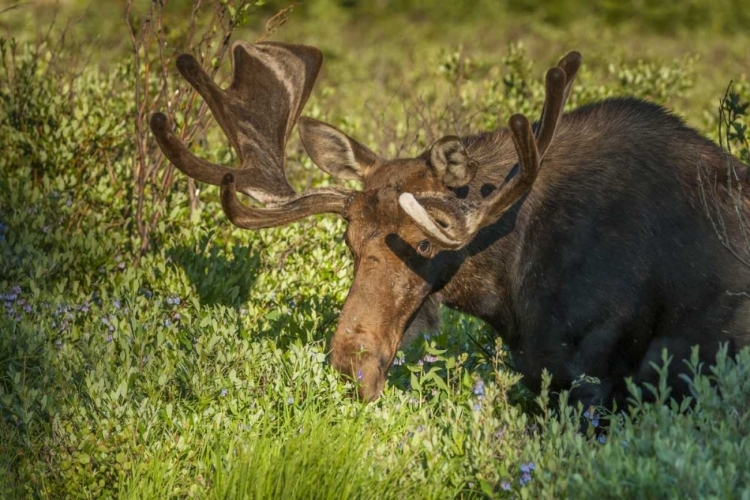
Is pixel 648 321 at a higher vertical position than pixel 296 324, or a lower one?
higher

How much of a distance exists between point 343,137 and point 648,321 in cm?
176

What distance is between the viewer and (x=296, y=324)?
6.39 metres

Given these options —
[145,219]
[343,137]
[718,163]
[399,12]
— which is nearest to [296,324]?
[343,137]

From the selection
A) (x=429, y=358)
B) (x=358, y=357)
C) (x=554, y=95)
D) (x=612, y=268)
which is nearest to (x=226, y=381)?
(x=358, y=357)

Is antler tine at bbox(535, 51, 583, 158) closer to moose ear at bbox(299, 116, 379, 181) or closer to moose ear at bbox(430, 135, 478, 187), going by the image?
moose ear at bbox(430, 135, 478, 187)

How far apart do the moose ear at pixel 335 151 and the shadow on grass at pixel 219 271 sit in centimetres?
145

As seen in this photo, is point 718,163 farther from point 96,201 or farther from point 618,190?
point 96,201

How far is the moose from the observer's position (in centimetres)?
496

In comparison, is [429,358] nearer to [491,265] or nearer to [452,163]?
[491,265]

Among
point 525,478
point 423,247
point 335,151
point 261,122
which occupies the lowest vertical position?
point 525,478

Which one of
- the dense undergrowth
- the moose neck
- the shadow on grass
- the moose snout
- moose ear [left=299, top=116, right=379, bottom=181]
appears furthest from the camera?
the shadow on grass

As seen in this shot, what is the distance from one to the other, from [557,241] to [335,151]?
4.14 feet

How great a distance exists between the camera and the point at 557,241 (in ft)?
16.8

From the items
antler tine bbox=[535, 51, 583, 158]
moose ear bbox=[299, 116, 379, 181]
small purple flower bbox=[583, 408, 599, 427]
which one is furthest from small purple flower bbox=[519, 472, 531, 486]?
moose ear bbox=[299, 116, 379, 181]
